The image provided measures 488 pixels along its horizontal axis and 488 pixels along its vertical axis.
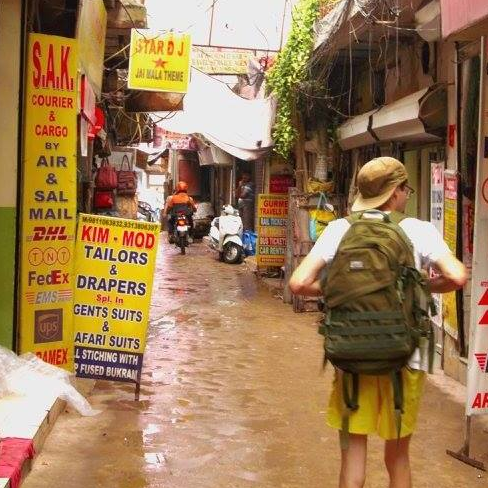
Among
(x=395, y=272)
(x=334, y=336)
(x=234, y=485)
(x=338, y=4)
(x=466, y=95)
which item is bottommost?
(x=234, y=485)

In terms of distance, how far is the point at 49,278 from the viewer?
6.03m

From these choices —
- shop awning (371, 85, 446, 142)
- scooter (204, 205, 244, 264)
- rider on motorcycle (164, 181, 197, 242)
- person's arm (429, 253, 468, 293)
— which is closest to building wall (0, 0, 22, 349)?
person's arm (429, 253, 468, 293)

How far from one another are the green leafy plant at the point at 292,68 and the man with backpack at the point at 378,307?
783 centimetres

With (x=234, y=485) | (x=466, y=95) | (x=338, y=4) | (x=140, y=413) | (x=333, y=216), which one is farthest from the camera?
(x=333, y=216)

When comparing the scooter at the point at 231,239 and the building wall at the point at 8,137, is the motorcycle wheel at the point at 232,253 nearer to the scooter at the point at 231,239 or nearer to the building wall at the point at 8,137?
the scooter at the point at 231,239

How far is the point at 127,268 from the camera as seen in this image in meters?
6.20

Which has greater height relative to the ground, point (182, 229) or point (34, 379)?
point (182, 229)

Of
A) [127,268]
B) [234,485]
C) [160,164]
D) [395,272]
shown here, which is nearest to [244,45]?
[127,268]

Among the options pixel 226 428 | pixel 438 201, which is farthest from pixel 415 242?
pixel 438 201

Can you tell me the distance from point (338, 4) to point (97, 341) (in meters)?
5.48

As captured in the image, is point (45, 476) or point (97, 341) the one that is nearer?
point (45, 476)

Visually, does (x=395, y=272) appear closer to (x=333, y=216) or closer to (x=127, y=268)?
(x=127, y=268)

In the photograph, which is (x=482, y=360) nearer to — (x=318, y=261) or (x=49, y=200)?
(x=318, y=261)

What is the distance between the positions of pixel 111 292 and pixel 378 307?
11.2 feet
